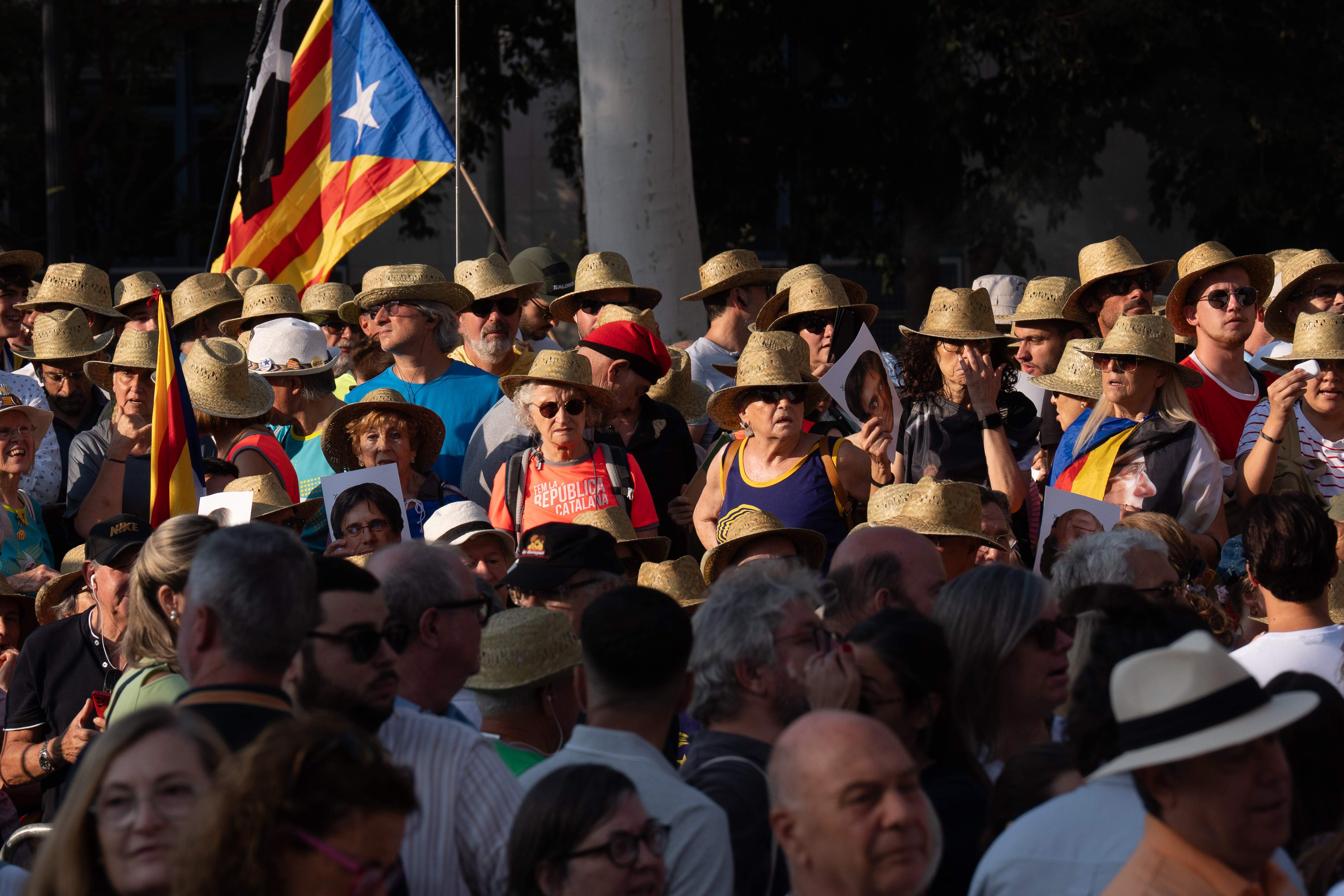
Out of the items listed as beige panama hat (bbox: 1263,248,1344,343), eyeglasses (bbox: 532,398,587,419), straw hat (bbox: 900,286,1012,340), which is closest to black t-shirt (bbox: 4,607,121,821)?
eyeglasses (bbox: 532,398,587,419)

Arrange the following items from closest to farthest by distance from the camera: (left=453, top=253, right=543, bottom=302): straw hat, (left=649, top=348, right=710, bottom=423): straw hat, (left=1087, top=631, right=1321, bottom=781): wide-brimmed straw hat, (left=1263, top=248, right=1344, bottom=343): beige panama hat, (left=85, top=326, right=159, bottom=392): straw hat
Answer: (left=1087, top=631, right=1321, bottom=781): wide-brimmed straw hat < (left=85, top=326, right=159, bottom=392): straw hat < (left=1263, top=248, right=1344, bottom=343): beige panama hat < (left=649, top=348, right=710, bottom=423): straw hat < (left=453, top=253, right=543, bottom=302): straw hat

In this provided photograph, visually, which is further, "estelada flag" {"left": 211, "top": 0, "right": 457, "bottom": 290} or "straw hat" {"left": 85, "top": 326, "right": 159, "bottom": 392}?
"estelada flag" {"left": 211, "top": 0, "right": 457, "bottom": 290}

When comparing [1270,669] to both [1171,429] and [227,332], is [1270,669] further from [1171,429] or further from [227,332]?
[227,332]

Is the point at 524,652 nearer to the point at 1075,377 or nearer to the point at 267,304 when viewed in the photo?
the point at 1075,377

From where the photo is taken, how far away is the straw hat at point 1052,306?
7129mm

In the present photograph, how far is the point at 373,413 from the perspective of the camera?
619 cm

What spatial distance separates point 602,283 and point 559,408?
224cm

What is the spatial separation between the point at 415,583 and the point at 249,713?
757mm

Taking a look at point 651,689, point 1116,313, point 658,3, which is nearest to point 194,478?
point 651,689

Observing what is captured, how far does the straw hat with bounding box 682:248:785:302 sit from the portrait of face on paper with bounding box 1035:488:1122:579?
2912mm

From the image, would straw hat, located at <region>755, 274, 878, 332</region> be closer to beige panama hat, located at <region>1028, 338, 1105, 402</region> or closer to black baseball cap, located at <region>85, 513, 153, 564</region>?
beige panama hat, located at <region>1028, 338, 1105, 402</region>

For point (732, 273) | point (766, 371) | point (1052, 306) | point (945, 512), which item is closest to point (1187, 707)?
point (945, 512)

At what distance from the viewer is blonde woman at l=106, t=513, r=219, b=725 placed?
3.94 m

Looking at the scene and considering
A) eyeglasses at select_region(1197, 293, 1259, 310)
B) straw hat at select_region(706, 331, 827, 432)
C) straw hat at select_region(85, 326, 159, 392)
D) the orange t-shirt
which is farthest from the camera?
eyeglasses at select_region(1197, 293, 1259, 310)
